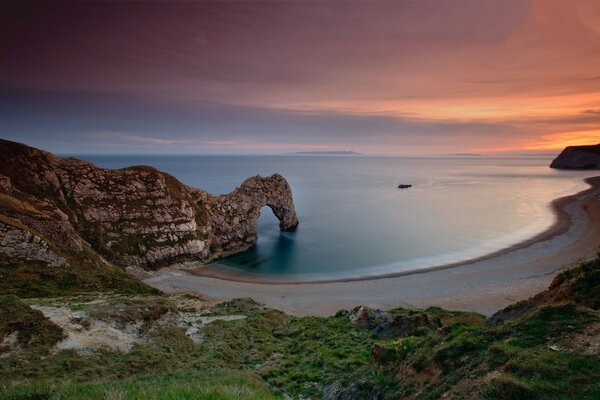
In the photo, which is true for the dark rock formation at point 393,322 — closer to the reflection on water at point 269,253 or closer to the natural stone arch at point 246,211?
the reflection on water at point 269,253

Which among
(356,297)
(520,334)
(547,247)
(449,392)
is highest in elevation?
(520,334)

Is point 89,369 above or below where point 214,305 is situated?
above

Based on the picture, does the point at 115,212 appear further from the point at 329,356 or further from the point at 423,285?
the point at 423,285

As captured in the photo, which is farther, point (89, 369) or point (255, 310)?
point (255, 310)

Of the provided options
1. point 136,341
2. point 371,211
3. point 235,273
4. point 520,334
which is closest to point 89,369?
point 136,341

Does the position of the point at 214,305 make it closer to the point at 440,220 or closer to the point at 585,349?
the point at 585,349

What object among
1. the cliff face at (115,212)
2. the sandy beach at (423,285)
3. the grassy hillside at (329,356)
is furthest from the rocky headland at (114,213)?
the grassy hillside at (329,356)
